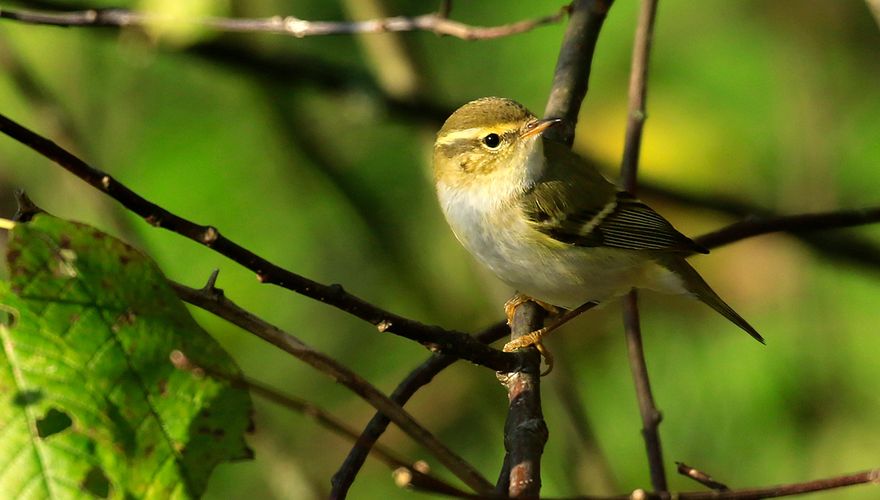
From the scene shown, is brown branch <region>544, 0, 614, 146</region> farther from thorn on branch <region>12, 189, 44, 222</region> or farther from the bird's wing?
thorn on branch <region>12, 189, 44, 222</region>

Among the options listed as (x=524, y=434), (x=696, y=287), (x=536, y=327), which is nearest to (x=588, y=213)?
(x=696, y=287)

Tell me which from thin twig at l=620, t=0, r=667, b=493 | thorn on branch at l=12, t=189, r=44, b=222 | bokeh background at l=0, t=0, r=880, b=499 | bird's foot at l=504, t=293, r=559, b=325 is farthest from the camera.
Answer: bokeh background at l=0, t=0, r=880, b=499

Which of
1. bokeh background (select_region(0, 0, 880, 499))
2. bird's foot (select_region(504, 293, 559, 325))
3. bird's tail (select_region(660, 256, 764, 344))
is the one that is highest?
bokeh background (select_region(0, 0, 880, 499))

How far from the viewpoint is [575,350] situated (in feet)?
19.7

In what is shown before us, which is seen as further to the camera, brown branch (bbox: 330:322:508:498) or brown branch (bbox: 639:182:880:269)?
brown branch (bbox: 639:182:880:269)

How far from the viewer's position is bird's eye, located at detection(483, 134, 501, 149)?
12.1 ft

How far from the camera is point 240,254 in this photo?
1760 millimetres

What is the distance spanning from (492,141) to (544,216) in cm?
33

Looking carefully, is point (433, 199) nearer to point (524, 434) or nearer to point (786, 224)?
point (786, 224)

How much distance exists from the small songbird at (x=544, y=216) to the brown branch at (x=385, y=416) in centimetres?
65

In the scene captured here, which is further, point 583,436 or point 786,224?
point 583,436

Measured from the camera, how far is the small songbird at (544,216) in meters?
3.55

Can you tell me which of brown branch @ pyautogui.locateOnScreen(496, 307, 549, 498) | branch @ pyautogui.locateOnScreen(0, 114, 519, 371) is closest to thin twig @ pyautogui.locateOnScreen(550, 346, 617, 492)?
brown branch @ pyautogui.locateOnScreen(496, 307, 549, 498)

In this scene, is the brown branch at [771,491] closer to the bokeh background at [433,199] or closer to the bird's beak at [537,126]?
the bird's beak at [537,126]
